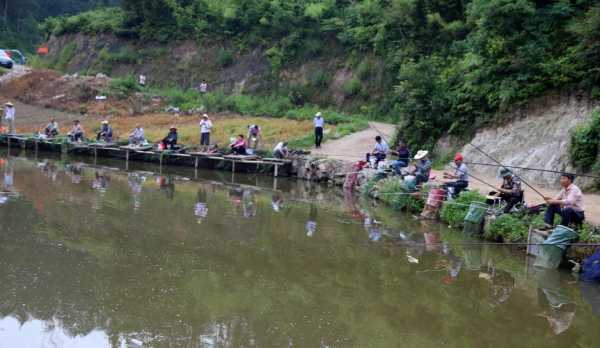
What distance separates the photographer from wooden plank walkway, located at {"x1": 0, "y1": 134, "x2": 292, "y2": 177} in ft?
85.3

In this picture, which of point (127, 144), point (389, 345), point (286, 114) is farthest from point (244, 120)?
point (389, 345)

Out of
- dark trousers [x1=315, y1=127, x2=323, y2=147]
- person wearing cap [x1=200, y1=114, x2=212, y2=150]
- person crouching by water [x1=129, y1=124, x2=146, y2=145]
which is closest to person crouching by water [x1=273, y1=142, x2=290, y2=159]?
dark trousers [x1=315, y1=127, x2=323, y2=147]

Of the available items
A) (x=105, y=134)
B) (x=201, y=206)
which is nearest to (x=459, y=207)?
(x=201, y=206)

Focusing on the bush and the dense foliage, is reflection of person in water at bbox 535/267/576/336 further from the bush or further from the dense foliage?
the dense foliage

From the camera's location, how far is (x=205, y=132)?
28.0 metres

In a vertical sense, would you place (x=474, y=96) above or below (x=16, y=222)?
above

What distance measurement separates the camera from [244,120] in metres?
33.2

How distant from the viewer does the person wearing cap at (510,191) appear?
46.3 ft

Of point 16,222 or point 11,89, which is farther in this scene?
point 11,89

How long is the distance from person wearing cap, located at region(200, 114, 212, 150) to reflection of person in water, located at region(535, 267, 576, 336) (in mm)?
17685

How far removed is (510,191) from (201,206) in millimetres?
7433

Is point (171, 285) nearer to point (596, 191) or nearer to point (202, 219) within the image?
point (202, 219)

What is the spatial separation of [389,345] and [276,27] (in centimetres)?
3401

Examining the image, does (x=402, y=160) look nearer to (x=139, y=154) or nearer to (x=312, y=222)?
(x=312, y=222)
